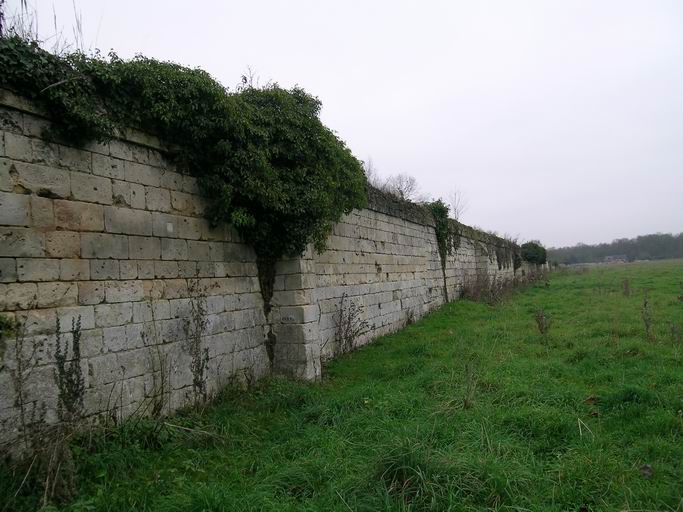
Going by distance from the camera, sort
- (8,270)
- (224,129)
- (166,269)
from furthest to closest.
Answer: (224,129)
(166,269)
(8,270)

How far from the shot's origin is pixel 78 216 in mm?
4219

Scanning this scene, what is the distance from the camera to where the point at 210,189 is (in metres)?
5.59

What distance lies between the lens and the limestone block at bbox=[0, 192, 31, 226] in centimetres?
367

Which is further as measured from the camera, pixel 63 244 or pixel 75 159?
pixel 75 159

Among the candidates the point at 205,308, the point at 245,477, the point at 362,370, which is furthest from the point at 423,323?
the point at 245,477

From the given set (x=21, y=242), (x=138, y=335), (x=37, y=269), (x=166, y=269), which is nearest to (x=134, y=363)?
(x=138, y=335)

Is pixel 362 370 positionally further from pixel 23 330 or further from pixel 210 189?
pixel 23 330

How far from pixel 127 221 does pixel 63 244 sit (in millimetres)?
731

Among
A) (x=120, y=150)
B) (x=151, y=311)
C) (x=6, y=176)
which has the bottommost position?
(x=151, y=311)

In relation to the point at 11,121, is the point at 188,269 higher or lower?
lower

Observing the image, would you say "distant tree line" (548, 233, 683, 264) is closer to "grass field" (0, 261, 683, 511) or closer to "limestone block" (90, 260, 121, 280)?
"grass field" (0, 261, 683, 511)

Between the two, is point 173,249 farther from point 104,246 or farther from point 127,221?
point 104,246

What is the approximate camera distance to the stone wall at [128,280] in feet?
12.3

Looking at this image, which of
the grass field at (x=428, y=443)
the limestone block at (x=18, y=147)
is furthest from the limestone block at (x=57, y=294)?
the grass field at (x=428, y=443)
